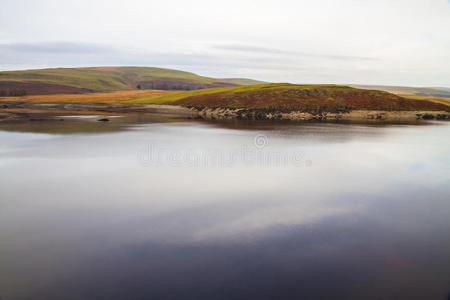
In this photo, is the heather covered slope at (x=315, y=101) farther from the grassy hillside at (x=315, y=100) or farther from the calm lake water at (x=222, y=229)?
the calm lake water at (x=222, y=229)

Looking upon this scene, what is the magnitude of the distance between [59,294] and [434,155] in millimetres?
26697

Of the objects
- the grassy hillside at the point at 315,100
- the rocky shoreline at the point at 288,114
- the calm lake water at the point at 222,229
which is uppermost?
the grassy hillside at the point at 315,100

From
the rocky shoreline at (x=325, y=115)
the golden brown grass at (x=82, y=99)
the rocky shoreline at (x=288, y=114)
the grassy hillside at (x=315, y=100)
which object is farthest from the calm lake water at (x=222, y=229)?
the golden brown grass at (x=82, y=99)

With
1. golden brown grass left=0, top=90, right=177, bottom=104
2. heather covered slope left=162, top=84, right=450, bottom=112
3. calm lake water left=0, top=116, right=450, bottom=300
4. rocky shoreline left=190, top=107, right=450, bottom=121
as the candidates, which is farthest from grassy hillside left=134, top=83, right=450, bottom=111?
calm lake water left=0, top=116, right=450, bottom=300

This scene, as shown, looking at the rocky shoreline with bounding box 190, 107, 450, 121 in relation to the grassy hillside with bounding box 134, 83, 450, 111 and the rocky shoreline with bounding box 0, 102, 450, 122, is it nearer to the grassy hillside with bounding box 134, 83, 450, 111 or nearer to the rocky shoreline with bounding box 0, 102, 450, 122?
the rocky shoreline with bounding box 0, 102, 450, 122

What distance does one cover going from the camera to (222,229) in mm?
10141

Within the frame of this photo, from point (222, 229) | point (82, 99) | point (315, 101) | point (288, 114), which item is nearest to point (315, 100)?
point (315, 101)

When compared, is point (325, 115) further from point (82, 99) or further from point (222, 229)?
point (82, 99)

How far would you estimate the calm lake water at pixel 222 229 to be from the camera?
7340mm

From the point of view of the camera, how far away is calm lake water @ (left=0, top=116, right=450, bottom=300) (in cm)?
734

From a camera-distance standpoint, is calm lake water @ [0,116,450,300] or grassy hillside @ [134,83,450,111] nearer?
calm lake water @ [0,116,450,300]

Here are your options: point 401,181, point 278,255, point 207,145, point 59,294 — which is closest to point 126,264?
point 59,294

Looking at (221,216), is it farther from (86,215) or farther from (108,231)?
(86,215)

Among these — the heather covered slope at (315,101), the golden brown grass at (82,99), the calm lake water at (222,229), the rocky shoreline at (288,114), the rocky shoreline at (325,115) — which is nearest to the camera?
the calm lake water at (222,229)
